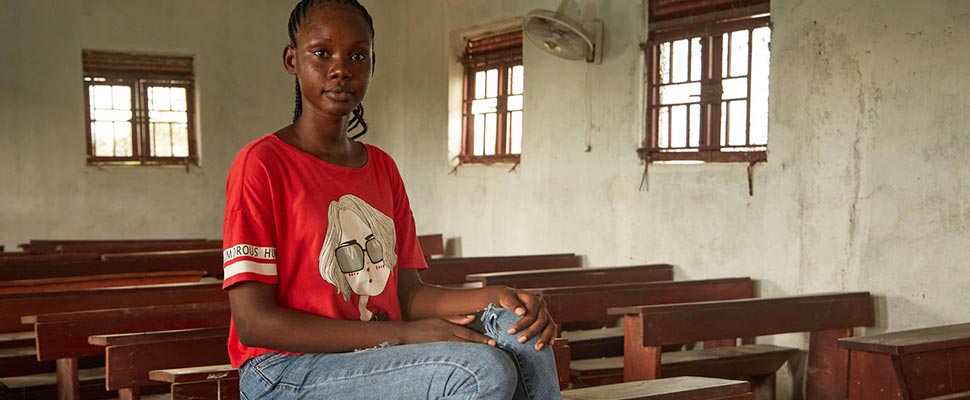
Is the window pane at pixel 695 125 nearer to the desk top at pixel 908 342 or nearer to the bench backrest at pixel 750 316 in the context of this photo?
the bench backrest at pixel 750 316

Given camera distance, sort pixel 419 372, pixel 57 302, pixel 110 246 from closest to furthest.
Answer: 1. pixel 419 372
2. pixel 57 302
3. pixel 110 246

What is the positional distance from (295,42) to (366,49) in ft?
0.40

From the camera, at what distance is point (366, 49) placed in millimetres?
1766

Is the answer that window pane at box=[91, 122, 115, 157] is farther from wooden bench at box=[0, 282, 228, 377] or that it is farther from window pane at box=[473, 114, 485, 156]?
wooden bench at box=[0, 282, 228, 377]

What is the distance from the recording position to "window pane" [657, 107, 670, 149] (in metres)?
5.45

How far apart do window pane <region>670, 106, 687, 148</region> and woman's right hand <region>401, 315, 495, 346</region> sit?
12.7ft

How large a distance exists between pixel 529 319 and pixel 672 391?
1039 millimetres

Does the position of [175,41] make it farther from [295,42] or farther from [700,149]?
[295,42]

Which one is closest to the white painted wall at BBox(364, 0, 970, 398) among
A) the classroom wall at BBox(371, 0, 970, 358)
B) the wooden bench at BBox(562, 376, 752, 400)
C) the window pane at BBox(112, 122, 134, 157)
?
the classroom wall at BBox(371, 0, 970, 358)

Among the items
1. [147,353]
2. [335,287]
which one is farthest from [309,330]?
[147,353]

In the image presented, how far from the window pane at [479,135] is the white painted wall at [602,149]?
6.1 inches

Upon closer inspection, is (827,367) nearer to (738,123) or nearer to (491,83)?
(738,123)

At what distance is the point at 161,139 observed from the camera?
27.8 ft

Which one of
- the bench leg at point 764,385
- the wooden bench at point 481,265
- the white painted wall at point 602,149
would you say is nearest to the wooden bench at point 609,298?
the white painted wall at point 602,149
